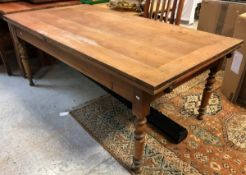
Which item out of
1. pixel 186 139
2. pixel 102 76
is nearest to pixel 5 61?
pixel 102 76

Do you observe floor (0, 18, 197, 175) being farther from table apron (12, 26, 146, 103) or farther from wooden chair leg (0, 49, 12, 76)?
table apron (12, 26, 146, 103)

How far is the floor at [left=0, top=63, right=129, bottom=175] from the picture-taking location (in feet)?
4.46

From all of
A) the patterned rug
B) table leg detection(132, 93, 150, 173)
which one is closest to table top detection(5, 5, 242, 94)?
table leg detection(132, 93, 150, 173)

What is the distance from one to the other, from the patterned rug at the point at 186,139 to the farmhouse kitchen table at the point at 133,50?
0.51ft

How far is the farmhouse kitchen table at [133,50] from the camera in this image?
38.9 inches

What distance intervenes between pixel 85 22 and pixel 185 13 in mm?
2798

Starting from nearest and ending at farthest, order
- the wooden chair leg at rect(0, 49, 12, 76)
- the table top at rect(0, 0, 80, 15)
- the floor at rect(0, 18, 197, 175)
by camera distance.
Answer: the floor at rect(0, 18, 197, 175) → the table top at rect(0, 0, 80, 15) → the wooden chair leg at rect(0, 49, 12, 76)

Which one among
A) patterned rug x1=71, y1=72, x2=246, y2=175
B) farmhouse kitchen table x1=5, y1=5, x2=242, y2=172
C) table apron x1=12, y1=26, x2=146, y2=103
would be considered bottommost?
patterned rug x1=71, y1=72, x2=246, y2=175

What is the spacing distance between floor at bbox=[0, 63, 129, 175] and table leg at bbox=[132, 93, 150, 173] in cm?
13

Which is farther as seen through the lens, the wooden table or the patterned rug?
the wooden table

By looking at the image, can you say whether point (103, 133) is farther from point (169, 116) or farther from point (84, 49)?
point (84, 49)

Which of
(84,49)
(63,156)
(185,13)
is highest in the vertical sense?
(84,49)

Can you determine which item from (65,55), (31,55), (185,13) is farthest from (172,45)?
(185,13)

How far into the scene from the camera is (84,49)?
3.84ft
